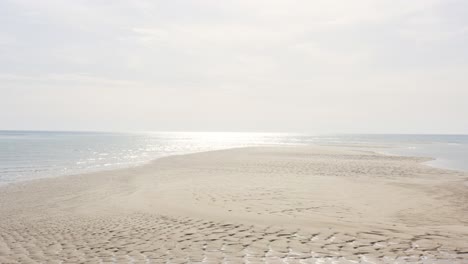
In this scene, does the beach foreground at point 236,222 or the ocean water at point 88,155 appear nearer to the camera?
the beach foreground at point 236,222

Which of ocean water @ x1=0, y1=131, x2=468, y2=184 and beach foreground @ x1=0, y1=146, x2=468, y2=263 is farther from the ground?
beach foreground @ x1=0, y1=146, x2=468, y2=263

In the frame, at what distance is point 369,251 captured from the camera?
942 centimetres

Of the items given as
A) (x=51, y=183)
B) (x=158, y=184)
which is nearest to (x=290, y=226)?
(x=158, y=184)

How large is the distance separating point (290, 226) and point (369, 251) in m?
3.22

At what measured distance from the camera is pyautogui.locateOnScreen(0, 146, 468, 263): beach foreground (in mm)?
9453

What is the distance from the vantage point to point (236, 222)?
12.9 meters

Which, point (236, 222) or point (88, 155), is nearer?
point (236, 222)

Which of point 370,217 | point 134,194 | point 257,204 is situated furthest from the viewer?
point 134,194

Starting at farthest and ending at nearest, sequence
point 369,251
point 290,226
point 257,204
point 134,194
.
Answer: point 134,194
point 257,204
point 290,226
point 369,251

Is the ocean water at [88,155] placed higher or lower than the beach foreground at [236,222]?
lower

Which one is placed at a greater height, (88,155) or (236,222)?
(236,222)

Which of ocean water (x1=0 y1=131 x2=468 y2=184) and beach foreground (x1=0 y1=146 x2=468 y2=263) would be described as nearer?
beach foreground (x1=0 y1=146 x2=468 y2=263)

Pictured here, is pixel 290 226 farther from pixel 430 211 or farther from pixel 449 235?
pixel 430 211

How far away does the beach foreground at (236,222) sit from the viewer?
31.0 feet
